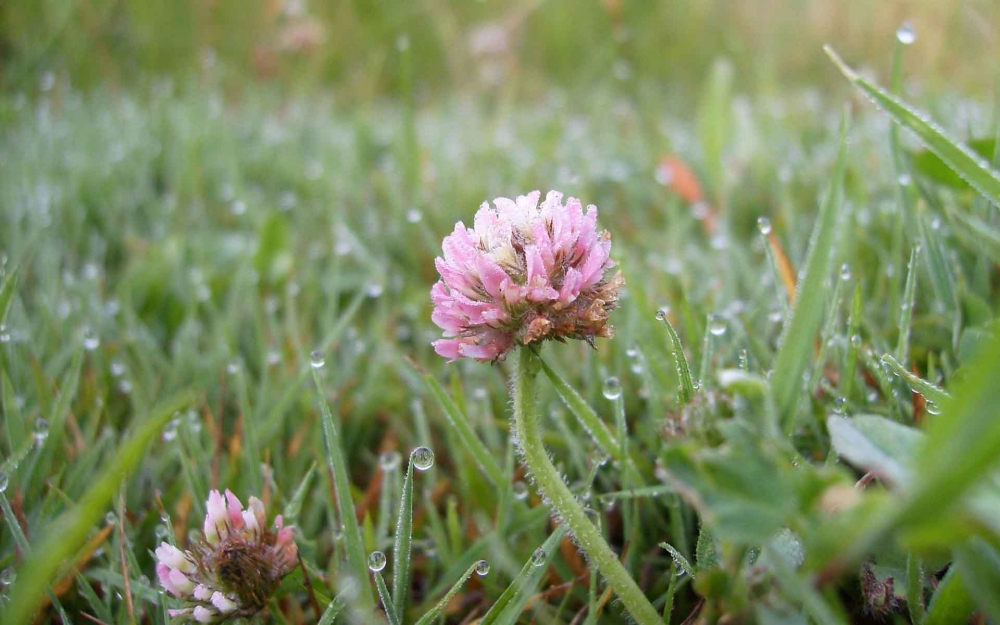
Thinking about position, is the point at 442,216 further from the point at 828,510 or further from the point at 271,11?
the point at 271,11

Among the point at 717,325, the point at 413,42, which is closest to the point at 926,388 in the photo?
the point at 717,325

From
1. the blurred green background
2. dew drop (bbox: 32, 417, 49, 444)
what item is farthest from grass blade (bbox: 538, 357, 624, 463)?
the blurred green background

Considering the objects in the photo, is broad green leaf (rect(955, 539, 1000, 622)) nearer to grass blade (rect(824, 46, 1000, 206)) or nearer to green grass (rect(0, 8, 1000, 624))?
green grass (rect(0, 8, 1000, 624))

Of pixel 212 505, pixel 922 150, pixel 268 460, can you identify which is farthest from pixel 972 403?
pixel 922 150

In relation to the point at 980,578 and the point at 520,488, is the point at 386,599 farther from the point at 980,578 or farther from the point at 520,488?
the point at 980,578

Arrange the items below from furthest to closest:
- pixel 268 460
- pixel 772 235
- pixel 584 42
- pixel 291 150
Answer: pixel 584 42, pixel 291 150, pixel 772 235, pixel 268 460

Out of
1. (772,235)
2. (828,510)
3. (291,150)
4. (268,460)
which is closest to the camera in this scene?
(828,510)

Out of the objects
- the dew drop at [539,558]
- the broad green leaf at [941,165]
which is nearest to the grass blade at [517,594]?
the dew drop at [539,558]
